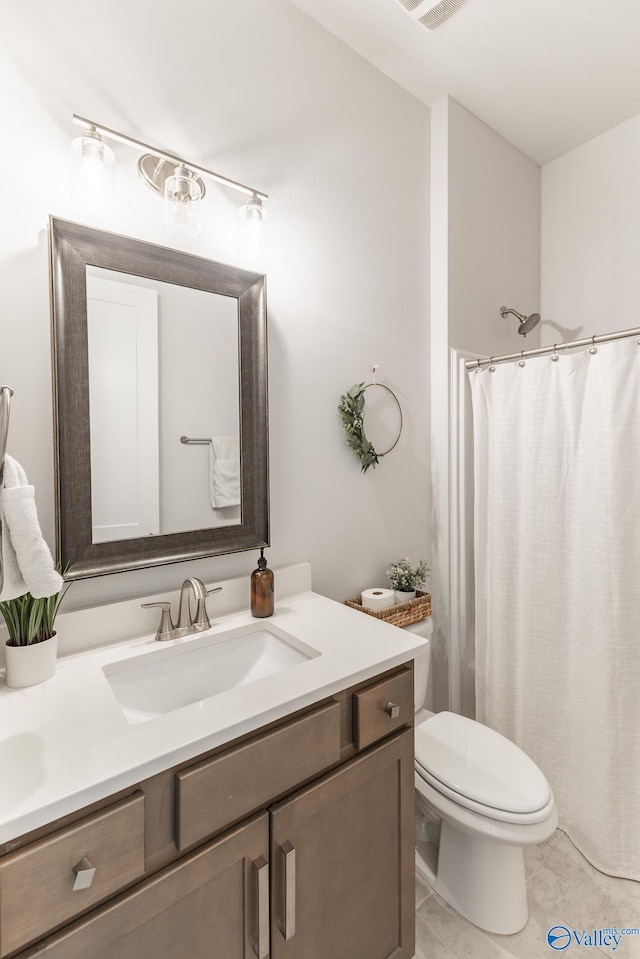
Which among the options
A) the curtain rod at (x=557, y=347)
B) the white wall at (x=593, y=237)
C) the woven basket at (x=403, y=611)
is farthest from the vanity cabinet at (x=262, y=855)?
the white wall at (x=593, y=237)

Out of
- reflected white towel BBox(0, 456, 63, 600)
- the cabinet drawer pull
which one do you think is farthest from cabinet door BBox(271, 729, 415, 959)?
reflected white towel BBox(0, 456, 63, 600)

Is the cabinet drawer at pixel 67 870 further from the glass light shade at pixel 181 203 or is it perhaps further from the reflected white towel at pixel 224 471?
the glass light shade at pixel 181 203

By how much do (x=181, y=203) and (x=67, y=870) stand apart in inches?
56.3

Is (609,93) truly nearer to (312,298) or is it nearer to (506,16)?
(506,16)

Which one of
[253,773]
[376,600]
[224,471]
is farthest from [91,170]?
[376,600]

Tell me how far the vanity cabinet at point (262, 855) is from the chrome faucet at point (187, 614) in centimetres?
43

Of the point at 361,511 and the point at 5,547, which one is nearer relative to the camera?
the point at 5,547

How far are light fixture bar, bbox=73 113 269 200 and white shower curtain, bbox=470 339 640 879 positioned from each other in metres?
1.11

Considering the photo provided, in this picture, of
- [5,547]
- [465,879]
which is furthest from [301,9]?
[465,879]

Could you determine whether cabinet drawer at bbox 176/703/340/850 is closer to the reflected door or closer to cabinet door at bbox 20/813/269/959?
cabinet door at bbox 20/813/269/959

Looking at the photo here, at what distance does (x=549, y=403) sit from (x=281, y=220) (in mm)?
1128

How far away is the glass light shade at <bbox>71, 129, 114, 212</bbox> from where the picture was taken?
1.15 metres

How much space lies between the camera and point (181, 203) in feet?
4.26

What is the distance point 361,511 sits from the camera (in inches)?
73.2
